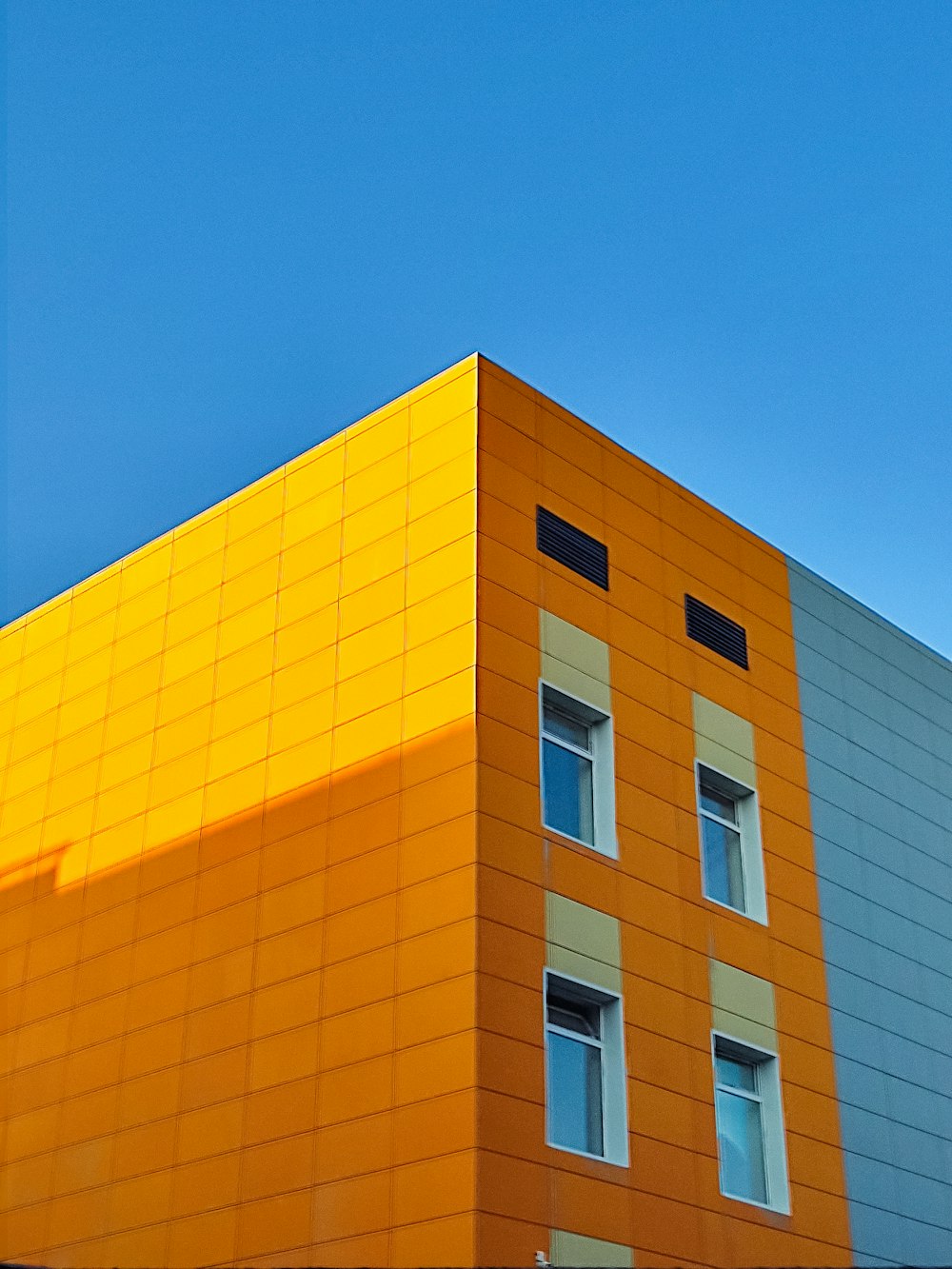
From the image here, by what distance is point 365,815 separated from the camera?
22.9 m

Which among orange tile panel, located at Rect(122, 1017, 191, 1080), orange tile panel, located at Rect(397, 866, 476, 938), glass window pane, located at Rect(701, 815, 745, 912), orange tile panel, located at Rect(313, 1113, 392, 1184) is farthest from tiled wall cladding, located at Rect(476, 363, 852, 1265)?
orange tile panel, located at Rect(122, 1017, 191, 1080)

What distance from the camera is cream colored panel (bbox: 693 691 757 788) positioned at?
25812 mm

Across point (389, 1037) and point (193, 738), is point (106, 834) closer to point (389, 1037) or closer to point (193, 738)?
point (193, 738)

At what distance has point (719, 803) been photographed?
26.3m

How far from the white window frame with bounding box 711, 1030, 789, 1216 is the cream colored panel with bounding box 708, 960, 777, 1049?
0.54ft

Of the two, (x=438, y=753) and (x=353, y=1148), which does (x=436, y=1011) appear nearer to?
(x=353, y=1148)

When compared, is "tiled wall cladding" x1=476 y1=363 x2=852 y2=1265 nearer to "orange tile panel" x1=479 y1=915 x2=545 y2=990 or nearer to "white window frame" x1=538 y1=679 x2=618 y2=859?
"orange tile panel" x1=479 y1=915 x2=545 y2=990

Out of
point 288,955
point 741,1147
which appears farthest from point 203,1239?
point 741,1147

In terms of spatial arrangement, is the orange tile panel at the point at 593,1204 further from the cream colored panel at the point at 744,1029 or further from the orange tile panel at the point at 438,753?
the orange tile panel at the point at 438,753

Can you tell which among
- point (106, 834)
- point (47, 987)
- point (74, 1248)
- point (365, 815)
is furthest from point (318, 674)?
point (74, 1248)

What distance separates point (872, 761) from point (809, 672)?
2.10 metres

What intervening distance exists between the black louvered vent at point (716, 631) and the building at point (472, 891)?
0.08 meters

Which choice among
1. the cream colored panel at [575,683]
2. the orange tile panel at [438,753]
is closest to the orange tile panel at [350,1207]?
the orange tile panel at [438,753]

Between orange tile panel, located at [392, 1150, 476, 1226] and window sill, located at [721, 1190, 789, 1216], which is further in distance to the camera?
window sill, located at [721, 1190, 789, 1216]
